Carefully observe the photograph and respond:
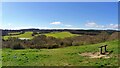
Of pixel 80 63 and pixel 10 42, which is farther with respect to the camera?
pixel 10 42

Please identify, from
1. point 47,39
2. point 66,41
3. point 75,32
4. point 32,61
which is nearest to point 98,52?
point 32,61

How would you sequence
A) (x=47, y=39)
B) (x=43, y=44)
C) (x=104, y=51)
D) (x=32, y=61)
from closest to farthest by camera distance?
(x=32, y=61)
(x=104, y=51)
(x=43, y=44)
(x=47, y=39)

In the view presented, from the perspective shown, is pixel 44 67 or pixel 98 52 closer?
pixel 44 67

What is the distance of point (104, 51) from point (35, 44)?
11.5m

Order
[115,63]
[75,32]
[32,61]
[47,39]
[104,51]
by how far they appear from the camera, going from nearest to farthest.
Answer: [115,63]
[32,61]
[104,51]
[47,39]
[75,32]

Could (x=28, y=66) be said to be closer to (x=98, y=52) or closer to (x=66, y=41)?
(x=98, y=52)

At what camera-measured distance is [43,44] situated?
1124 inches

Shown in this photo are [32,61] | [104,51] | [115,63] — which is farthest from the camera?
[104,51]

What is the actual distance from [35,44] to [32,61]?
12015 mm

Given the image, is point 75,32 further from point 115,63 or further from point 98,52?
point 115,63

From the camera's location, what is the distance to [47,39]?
101 ft

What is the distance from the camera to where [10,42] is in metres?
28.9

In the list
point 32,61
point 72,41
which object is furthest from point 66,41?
point 32,61

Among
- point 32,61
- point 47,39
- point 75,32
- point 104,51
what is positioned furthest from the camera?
point 75,32
